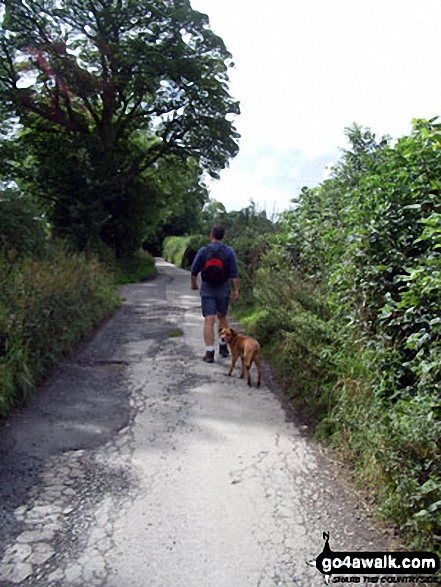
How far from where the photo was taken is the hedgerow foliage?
3371mm

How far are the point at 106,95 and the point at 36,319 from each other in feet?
64.4

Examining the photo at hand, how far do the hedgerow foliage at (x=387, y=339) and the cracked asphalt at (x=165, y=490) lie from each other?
369 mm

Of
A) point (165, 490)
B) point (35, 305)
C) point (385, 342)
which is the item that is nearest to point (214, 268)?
point (35, 305)

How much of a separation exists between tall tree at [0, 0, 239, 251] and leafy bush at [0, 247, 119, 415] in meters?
14.2

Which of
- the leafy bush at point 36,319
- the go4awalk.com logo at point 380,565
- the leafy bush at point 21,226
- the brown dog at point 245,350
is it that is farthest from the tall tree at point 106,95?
the go4awalk.com logo at point 380,565

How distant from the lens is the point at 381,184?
5191mm

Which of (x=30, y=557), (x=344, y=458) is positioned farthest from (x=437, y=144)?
(x=30, y=557)

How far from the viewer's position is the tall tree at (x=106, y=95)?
22.0 metres

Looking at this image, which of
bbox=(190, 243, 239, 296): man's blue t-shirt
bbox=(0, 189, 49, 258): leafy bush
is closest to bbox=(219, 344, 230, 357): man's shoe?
bbox=(190, 243, 239, 296): man's blue t-shirt

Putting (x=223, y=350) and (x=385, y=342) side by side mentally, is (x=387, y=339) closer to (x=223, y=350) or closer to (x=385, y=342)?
(x=385, y=342)

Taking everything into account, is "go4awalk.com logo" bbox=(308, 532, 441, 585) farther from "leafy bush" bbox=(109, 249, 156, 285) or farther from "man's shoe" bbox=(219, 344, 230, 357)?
"leafy bush" bbox=(109, 249, 156, 285)

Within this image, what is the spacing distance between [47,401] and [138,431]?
1.37 metres

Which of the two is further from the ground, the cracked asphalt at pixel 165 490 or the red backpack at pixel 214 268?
the red backpack at pixel 214 268

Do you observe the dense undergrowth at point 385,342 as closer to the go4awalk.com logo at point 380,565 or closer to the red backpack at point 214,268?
the go4awalk.com logo at point 380,565
